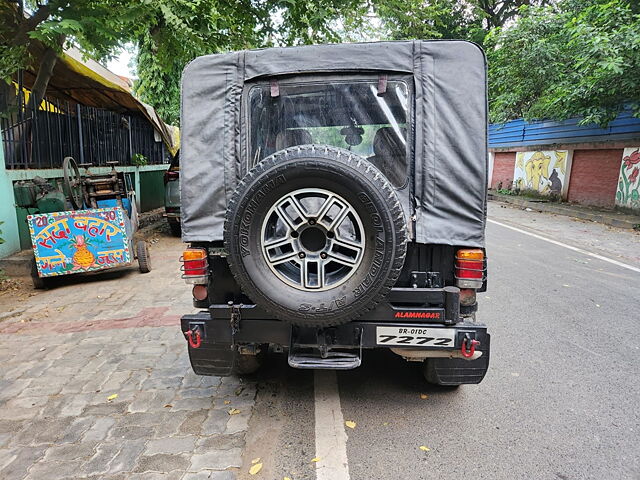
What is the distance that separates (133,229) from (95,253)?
100cm

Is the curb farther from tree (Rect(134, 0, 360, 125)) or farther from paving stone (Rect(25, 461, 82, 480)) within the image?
paving stone (Rect(25, 461, 82, 480))

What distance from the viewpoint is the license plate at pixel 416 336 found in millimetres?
2893

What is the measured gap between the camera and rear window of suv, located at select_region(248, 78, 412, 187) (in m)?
3.13

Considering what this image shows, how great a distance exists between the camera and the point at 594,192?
1537 cm

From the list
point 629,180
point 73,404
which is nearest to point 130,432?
point 73,404

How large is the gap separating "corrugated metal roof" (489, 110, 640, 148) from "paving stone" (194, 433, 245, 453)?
48.7ft

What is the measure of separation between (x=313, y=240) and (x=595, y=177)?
51.4 ft

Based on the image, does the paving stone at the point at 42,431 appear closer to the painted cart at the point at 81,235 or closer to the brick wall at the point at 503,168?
the painted cart at the point at 81,235

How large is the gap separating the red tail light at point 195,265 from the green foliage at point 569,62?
10.5 meters

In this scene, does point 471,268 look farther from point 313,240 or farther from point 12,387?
point 12,387

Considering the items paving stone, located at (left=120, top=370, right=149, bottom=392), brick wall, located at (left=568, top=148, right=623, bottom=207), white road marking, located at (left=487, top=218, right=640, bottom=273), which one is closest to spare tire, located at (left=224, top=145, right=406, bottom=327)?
paving stone, located at (left=120, top=370, right=149, bottom=392)

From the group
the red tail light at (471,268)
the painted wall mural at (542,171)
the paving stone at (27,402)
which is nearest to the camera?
the red tail light at (471,268)

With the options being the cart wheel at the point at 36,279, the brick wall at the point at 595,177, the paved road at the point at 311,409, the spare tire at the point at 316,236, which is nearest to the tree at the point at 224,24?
the cart wheel at the point at 36,279

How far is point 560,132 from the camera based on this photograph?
1733 cm
